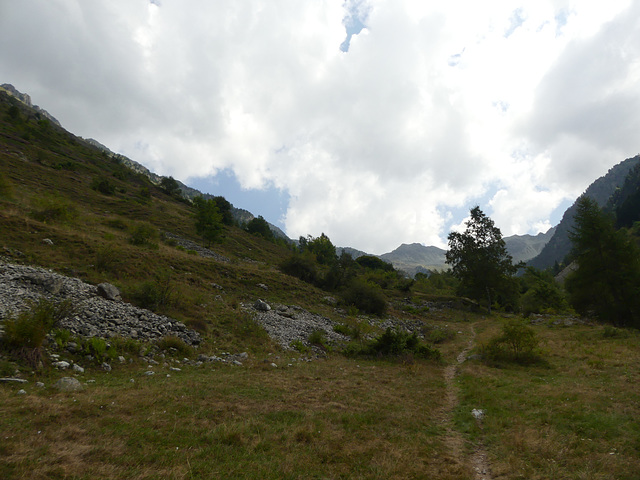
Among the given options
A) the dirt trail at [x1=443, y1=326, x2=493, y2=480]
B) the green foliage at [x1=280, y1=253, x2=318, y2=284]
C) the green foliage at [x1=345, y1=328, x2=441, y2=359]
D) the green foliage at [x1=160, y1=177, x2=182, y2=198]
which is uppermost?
the green foliage at [x1=160, y1=177, x2=182, y2=198]

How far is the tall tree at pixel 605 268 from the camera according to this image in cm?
2625

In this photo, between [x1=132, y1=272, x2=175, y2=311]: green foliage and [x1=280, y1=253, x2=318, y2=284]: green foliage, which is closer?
[x1=132, y1=272, x2=175, y2=311]: green foliage

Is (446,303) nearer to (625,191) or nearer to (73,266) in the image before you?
(73,266)

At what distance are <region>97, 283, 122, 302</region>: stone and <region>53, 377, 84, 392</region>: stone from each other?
25.0 ft

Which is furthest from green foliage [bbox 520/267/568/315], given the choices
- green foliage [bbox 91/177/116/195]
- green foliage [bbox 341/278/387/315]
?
green foliage [bbox 91/177/116/195]

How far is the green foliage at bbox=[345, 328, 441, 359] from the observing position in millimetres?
17812

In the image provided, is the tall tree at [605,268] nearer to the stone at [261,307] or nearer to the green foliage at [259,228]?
the stone at [261,307]

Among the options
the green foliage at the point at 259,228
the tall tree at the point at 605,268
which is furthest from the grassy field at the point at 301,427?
the green foliage at the point at 259,228

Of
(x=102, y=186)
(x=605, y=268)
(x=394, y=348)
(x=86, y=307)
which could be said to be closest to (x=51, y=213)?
(x=86, y=307)

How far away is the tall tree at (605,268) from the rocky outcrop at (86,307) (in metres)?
35.7

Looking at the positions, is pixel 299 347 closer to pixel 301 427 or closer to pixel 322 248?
pixel 301 427

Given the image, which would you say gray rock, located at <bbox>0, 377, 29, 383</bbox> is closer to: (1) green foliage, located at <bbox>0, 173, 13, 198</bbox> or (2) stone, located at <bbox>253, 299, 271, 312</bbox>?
(2) stone, located at <bbox>253, 299, 271, 312</bbox>

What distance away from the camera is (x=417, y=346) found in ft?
60.0

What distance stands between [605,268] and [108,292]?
132ft
